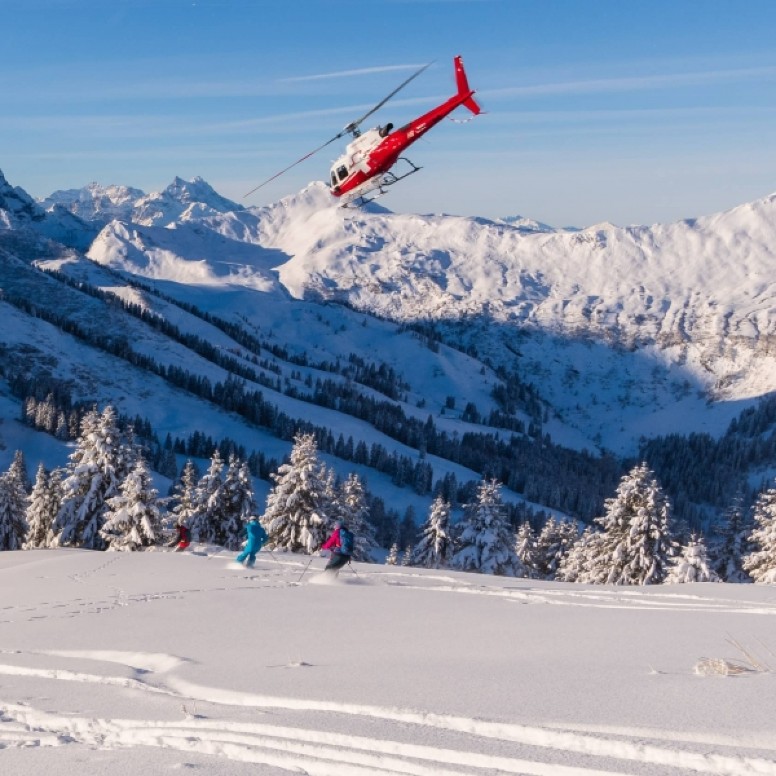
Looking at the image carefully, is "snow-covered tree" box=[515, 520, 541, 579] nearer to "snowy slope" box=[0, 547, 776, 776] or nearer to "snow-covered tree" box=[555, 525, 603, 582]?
"snow-covered tree" box=[555, 525, 603, 582]

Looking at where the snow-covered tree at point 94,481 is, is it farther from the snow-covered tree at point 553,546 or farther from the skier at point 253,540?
the snow-covered tree at point 553,546

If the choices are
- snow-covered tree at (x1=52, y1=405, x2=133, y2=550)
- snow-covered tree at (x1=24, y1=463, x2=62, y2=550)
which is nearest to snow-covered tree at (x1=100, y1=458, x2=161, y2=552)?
snow-covered tree at (x1=52, y1=405, x2=133, y2=550)

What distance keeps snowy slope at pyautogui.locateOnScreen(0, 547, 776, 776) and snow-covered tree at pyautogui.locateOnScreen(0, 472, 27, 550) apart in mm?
45088

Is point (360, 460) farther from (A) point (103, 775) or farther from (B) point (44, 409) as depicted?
(A) point (103, 775)

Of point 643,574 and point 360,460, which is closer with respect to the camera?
point 643,574

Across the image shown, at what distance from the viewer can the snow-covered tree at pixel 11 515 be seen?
62.5 m

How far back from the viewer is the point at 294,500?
4753 centimetres

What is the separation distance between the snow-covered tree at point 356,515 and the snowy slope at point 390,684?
109 ft

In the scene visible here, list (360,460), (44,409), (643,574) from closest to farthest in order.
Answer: (643,574), (44,409), (360,460)

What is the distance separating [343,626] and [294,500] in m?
31.6

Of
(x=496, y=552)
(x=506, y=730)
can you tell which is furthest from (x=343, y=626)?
(x=496, y=552)

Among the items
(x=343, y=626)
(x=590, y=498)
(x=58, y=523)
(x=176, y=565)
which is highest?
(x=343, y=626)

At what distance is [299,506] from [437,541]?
16.8 metres

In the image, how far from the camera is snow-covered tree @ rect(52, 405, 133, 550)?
47375mm
